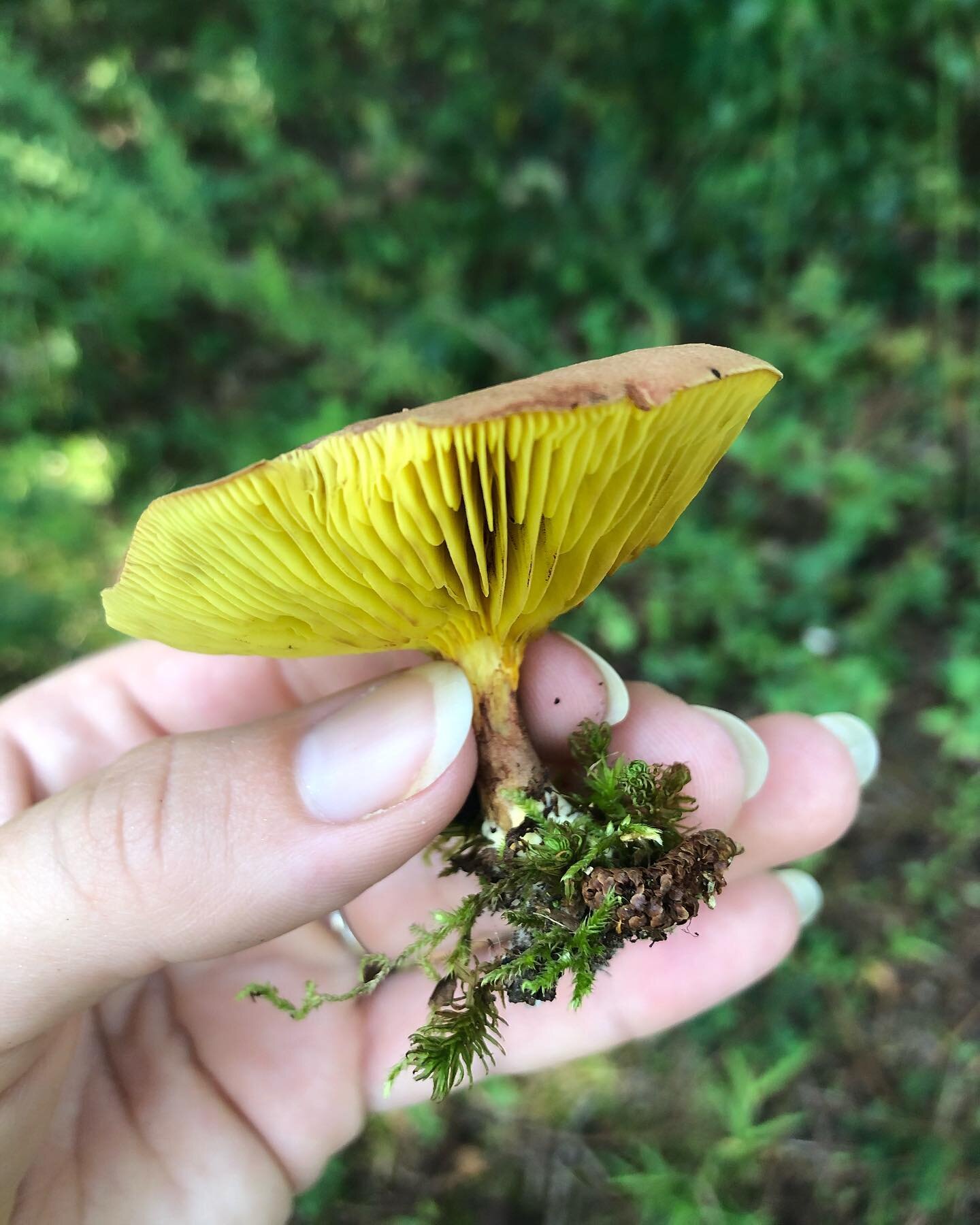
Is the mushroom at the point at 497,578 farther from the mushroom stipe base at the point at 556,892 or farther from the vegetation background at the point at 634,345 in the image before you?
the vegetation background at the point at 634,345

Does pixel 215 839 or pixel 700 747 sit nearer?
pixel 215 839

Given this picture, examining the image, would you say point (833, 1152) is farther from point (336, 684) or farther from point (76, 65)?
point (76, 65)

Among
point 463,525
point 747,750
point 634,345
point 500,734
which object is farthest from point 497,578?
point 634,345

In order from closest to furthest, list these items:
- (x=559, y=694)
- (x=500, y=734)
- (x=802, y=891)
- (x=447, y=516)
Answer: (x=447, y=516) < (x=500, y=734) < (x=559, y=694) < (x=802, y=891)

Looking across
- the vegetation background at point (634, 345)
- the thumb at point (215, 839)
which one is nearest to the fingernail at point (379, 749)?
the thumb at point (215, 839)

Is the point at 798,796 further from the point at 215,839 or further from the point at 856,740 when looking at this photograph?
the point at 215,839

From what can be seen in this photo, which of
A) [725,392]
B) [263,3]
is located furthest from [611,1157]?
[263,3]

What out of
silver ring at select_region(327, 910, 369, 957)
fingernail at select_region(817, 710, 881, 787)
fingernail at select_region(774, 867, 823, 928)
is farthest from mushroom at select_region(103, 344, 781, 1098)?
fingernail at select_region(774, 867, 823, 928)
